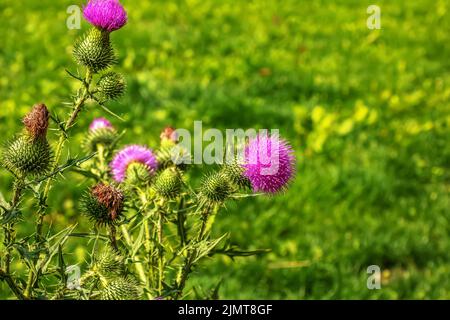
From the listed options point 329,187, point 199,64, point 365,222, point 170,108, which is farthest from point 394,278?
point 199,64

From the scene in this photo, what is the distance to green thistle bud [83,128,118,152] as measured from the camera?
216 cm

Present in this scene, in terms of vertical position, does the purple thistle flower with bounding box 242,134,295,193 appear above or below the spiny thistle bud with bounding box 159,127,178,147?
below

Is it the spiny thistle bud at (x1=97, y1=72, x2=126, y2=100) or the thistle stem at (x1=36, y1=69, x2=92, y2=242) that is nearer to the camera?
the thistle stem at (x1=36, y1=69, x2=92, y2=242)

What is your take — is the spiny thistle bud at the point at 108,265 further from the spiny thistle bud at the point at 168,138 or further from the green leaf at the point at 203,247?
the spiny thistle bud at the point at 168,138

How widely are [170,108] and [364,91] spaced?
6.82 ft

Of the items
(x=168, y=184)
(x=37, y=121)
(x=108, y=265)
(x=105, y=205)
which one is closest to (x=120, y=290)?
(x=108, y=265)

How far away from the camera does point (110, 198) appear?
5.19 feet

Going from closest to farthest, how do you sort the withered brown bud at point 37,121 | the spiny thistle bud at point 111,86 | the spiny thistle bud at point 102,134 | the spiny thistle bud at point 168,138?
the withered brown bud at point 37,121
the spiny thistle bud at point 111,86
the spiny thistle bud at point 168,138
the spiny thistle bud at point 102,134

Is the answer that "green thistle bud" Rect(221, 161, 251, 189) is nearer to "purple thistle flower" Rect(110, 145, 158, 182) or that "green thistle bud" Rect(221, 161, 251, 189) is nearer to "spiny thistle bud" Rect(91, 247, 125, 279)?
"purple thistle flower" Rect(110, 145, 158, 182)

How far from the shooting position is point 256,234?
11.8 feet

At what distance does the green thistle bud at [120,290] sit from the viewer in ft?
4.75

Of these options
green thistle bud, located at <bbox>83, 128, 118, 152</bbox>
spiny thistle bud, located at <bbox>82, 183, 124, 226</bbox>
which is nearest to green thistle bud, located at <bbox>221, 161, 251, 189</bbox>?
spiny thistle bud, located at <bbox>82, 183, 124, 226</bbox>

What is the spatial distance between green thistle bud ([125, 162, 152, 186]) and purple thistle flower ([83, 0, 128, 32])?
1.54 ft

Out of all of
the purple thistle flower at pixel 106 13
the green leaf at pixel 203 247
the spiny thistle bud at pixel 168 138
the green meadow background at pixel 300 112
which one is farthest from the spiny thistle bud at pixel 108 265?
the green meadow background at pixel 300 112
